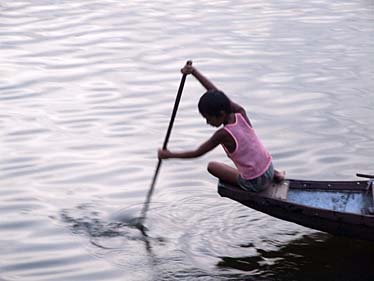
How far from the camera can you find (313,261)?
736 centimetres

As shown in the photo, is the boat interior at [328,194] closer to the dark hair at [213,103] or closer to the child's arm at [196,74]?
the dark hair at [213,103]

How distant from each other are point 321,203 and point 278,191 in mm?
350

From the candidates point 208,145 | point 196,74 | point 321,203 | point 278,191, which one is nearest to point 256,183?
point 278,191

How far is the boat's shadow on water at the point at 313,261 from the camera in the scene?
714 cm

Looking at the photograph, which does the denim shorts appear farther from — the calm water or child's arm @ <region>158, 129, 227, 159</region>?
the calm water

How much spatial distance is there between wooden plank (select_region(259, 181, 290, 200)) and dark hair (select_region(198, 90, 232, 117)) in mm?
693

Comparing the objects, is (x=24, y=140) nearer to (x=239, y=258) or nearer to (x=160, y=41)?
(x=239, y=258)

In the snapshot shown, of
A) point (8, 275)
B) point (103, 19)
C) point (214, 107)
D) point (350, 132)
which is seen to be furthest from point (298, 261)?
point (103, 19)

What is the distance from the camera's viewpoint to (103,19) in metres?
15.0

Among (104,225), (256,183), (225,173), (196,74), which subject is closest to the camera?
(256,183)

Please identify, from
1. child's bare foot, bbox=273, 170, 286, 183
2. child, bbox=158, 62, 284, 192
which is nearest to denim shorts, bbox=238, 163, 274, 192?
child, bbox=158, 62, 284, 192

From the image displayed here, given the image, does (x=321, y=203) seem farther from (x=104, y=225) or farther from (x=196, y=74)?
(x=104, y=225)

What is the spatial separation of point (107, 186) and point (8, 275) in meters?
1.79

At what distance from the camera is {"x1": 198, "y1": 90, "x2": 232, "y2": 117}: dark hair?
23.1ft
